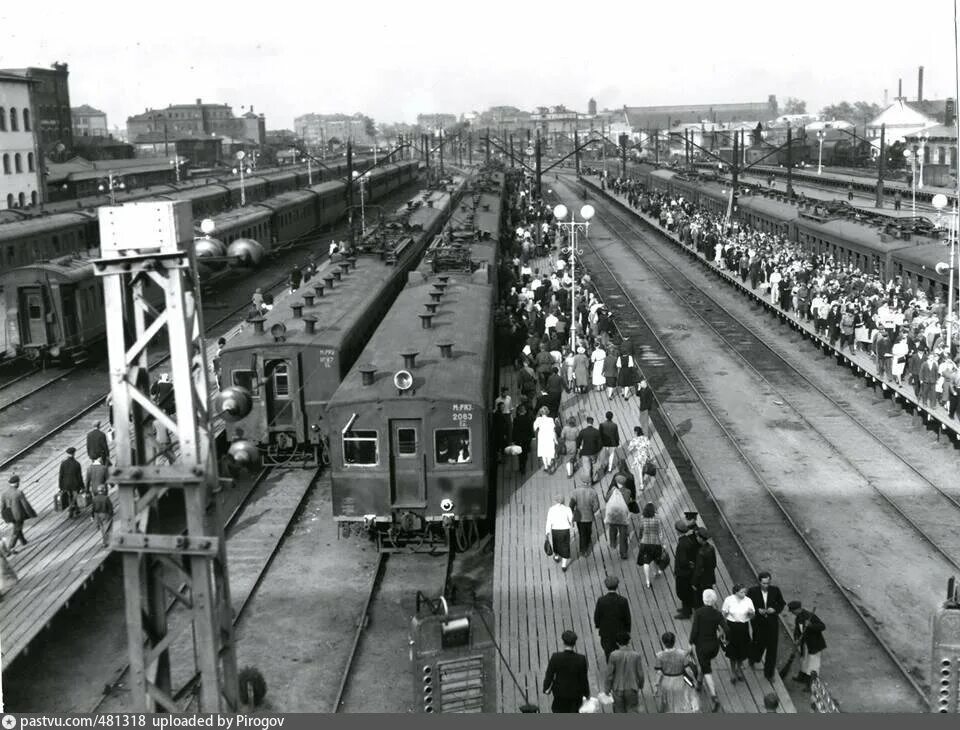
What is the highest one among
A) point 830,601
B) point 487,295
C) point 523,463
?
point 487,295

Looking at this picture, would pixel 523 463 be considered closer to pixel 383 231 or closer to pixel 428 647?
pixel 428 647

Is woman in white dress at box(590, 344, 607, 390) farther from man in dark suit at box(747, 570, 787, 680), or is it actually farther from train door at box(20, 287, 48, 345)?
train door at box(20, 287, 48, 345)

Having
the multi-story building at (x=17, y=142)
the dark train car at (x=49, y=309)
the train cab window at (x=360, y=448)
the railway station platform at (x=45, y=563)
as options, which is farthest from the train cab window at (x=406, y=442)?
the multi-story building at (x=17, y=142)

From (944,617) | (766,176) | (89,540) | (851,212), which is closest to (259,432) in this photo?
(89,540)

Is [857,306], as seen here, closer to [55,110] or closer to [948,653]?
[948,653]

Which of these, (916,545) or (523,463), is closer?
(916,545)

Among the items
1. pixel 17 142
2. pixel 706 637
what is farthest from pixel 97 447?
pixel 17 142

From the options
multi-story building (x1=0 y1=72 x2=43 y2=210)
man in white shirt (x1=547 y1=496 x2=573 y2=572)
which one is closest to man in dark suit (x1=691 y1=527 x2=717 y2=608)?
man in white shirt (x1=547 y1=496 x2=573 y2=572)
